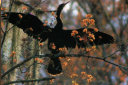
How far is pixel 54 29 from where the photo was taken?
447 cm

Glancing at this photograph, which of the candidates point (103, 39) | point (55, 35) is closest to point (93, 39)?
point (103, 39)

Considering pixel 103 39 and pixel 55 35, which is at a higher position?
pixel 55 35

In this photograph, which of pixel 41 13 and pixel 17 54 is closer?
pixel 17 54

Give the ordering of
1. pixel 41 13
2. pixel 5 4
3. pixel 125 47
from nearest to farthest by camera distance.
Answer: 1. pixel 125 47
2. pixel 5 4
3. pixel 41 13

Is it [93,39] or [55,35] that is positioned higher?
[55,35]

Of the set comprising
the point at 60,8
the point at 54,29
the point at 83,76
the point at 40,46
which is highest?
the point at 60,8

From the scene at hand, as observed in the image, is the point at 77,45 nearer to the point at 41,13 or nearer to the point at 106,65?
the point at 41,13

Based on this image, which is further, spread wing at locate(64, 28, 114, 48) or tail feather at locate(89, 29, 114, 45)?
tail feather at locate(89, 29, 114, 45)

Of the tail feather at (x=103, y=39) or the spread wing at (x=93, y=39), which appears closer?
the spread wing at (x=93, y=39)

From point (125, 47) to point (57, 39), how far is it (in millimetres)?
1391

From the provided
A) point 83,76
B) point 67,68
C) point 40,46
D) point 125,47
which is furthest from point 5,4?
point 125,47

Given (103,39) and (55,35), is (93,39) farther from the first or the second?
(55,35)

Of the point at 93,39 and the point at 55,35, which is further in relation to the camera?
the point at 55,35

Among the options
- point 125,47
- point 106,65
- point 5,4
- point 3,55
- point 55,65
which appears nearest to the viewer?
point 125,47
